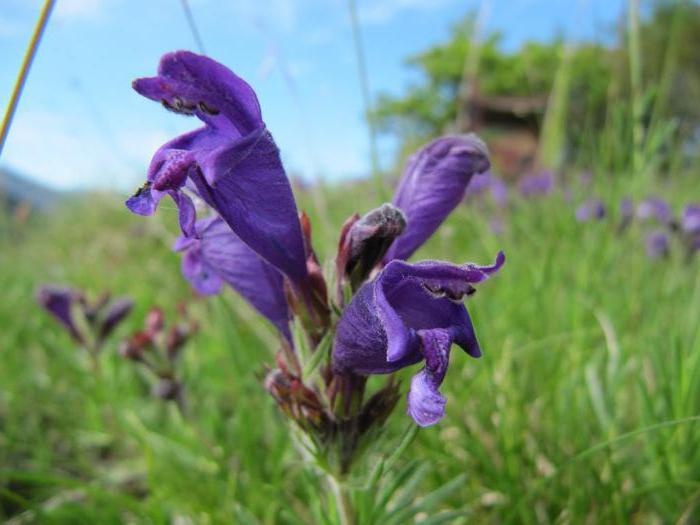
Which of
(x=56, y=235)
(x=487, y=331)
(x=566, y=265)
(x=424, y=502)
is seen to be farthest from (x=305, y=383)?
(x=56, y=235)

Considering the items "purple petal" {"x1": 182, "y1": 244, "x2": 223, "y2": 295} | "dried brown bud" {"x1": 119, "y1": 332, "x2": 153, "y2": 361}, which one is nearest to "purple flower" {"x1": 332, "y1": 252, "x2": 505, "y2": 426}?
"purple petal" {"x1": 182, "y1": 244, "x2": 223, "y2": 295}

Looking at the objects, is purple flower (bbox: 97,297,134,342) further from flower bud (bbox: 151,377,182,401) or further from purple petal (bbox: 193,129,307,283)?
purple petal (bbox: 193,129,307,283)

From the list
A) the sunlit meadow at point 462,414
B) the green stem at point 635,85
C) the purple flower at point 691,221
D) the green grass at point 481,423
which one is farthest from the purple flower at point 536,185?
the green stem at point 635,85

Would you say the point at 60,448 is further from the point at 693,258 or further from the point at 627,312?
the point at 693,258

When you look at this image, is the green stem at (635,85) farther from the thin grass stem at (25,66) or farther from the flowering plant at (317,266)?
the thin grass stem at (25,66)

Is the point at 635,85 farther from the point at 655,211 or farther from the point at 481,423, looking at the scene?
the point at 481,423

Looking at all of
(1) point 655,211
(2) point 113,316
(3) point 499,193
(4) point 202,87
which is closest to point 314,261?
(4) point 202,87
